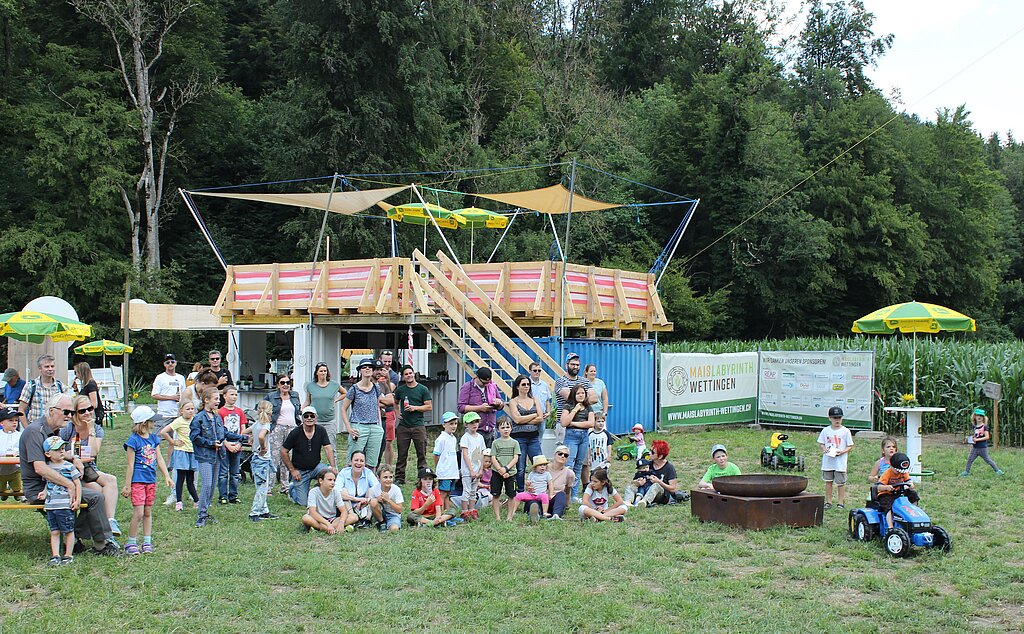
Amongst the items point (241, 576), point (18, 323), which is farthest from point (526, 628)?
point (18, 323)

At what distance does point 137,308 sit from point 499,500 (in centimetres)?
1575

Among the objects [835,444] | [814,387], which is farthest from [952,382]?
[835,444]

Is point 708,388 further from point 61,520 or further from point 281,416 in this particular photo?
point 61,520

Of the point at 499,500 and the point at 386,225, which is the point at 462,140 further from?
the point at 499,500

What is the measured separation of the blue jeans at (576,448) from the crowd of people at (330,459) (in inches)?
0.7

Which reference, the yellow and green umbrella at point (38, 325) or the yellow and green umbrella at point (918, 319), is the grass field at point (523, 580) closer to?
the yellow and green umbrella at point (918, 319)

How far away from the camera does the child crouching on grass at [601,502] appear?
34.9 feet

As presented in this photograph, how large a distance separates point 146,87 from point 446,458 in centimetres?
2978

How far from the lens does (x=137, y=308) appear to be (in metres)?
23.7

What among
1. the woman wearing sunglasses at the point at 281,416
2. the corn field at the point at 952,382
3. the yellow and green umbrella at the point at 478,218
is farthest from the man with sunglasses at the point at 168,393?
the corn field at the point at 952,382

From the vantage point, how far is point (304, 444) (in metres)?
11.0

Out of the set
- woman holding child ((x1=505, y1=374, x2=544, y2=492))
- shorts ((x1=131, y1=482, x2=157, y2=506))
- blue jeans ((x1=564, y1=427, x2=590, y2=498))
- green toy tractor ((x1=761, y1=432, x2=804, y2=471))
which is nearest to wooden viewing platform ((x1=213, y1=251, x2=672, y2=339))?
green toy tractor ((x1=761, y1=432, x2=804, y2=471))

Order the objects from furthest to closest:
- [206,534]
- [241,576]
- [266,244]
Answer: [266,244] < [206,534] < [241,576]

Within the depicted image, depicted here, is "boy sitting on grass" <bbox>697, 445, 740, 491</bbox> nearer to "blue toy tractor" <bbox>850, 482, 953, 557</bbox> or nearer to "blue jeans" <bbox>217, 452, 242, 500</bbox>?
"blue toy tractor" <bbox>850, 482, 953, 557</bbox>
